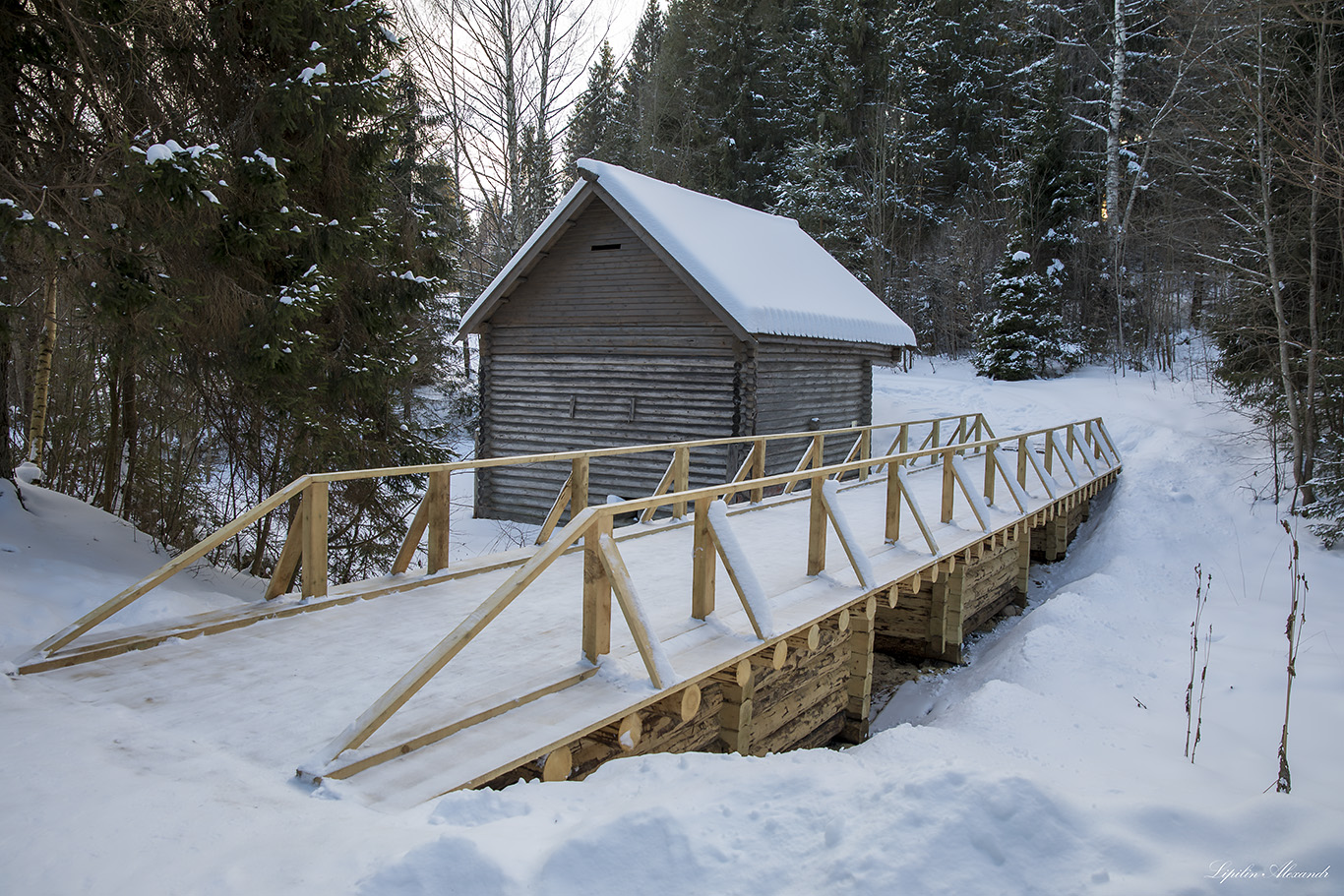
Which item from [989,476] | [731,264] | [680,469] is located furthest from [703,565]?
[731,264]

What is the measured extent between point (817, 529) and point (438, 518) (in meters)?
2.84

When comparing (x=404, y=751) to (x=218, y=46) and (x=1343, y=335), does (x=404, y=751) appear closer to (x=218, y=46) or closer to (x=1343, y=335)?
(x=218, y=46)

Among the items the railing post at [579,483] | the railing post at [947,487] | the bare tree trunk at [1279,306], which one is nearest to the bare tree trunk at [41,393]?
the railing post at [579,483]

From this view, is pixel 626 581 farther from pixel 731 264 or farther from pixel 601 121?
pixel 601 121

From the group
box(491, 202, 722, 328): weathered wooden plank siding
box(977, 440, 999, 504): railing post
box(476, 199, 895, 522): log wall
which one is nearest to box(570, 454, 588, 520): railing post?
box(977, 440, 999, 504): railing post

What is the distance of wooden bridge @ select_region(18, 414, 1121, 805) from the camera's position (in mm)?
3363

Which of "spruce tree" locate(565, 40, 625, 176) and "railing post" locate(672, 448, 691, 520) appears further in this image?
"spruce tree" locate(565, 40, 625, 176)

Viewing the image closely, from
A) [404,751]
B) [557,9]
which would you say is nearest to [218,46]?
[404,751]

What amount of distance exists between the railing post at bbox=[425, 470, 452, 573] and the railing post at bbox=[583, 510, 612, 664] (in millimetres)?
1892

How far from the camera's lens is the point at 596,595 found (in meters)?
4.14

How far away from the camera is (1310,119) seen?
41.1 feet

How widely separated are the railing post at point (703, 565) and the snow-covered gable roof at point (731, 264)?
297 inches

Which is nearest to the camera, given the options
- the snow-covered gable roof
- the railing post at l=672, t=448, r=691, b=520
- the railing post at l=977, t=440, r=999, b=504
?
the railing post at l=672, t=448, r=691, b=520

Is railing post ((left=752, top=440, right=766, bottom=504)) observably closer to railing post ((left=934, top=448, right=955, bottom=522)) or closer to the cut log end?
railing post ((left=934, top=448, right=955, bottom=522))
